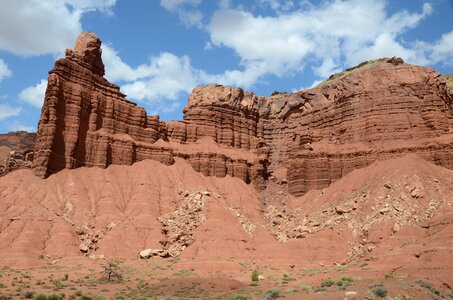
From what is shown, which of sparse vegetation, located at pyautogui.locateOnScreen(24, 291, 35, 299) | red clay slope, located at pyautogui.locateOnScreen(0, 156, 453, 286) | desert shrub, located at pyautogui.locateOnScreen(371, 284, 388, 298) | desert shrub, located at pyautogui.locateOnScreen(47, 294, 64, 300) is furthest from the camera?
red clay slope, located at pyautogui.locateOnScreen(0, 156, 453, 286)

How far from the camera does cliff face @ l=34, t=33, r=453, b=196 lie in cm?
6050

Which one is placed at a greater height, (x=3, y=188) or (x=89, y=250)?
(x=3, y=188)

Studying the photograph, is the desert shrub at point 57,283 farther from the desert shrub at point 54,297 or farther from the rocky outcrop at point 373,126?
the rocky outcrop at point 373,126

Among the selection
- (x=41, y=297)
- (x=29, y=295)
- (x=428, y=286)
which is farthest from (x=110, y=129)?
(x=428, y=286)

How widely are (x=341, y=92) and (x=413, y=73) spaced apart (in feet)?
34.9

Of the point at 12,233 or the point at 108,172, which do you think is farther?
the point at 108,172

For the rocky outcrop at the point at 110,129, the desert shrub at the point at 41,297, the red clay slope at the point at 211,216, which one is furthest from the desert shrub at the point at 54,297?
the rocky outcrop at the point at 110,129

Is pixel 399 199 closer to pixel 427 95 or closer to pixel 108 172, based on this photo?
pixel 427 95

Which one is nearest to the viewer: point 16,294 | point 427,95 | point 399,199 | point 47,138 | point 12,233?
point 16,294

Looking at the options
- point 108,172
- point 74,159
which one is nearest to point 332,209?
point 108,172

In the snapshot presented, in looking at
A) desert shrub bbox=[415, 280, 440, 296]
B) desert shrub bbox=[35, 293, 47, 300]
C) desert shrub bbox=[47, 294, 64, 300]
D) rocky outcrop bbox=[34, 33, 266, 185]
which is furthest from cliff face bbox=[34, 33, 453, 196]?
desert shrub bbox=[415, 280, 440, 296]

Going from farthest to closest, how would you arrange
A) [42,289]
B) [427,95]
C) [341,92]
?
[341,92], [427,95], [42,289]

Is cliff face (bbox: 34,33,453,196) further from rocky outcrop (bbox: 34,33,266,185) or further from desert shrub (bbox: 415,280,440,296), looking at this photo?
desert shrub (bbox: 415,280,440,296)

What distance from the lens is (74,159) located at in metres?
59.7
